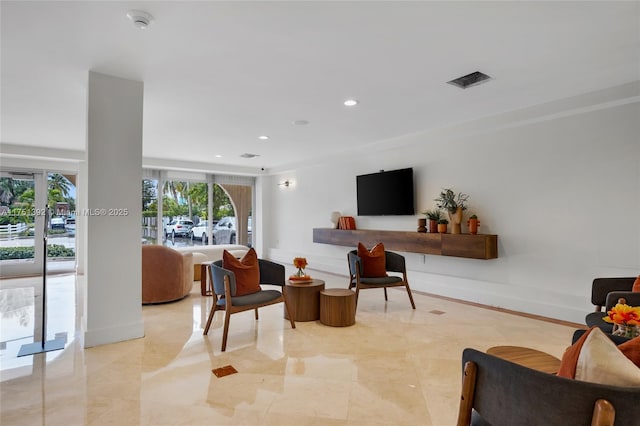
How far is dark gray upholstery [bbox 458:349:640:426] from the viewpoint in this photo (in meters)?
1.03

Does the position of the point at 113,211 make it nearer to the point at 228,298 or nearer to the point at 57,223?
the point at 228,298

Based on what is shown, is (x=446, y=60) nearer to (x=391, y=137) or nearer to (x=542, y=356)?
(x=542, y=356)

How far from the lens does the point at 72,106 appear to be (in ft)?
14.5

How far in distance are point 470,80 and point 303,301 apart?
9.63 ft

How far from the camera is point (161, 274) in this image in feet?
16.0

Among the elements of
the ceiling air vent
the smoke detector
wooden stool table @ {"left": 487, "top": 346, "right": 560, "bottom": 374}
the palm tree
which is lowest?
wooden stool table @ {"left": 487, "top": 346, "right": 560, "bottom": 374}

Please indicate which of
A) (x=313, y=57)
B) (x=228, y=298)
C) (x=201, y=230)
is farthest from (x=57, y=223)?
(x=313, y=57)

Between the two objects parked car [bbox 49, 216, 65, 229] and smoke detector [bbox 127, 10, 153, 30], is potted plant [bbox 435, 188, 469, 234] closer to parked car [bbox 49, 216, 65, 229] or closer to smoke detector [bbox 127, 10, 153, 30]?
smoke detector [bbox 127, 10, 153, 30]

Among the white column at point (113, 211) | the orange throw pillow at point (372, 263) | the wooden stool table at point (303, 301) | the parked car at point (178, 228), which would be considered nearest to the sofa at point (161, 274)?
the white column at point (113, 211)

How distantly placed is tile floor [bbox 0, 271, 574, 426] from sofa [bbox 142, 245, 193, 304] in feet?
1.42

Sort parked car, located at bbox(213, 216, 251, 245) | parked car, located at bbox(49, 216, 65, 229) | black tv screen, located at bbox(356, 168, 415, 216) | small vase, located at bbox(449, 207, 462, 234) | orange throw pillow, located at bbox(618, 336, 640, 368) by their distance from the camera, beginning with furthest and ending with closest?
parked car, located at bbox(213, 216, 251, 245) → parked car, located at bbox(49, 216, 65, 229) → black tv screen, located at bbox(356, 168, 415, 216) → small vase, located at bbox(449, 207, 462, 234) → orange throw pillow, located at bbox(618, 336, 640, 368)

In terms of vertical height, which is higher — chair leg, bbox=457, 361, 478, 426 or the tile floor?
chair leg, bbox=457, 361, 478, 426

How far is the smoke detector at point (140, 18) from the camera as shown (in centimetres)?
235

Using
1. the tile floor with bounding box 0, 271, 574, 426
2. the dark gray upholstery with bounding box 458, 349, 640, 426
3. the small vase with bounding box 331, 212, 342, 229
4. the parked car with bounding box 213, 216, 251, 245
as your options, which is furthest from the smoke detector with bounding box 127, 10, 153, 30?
the parked car with bounding box 213, 216, 251, 245
